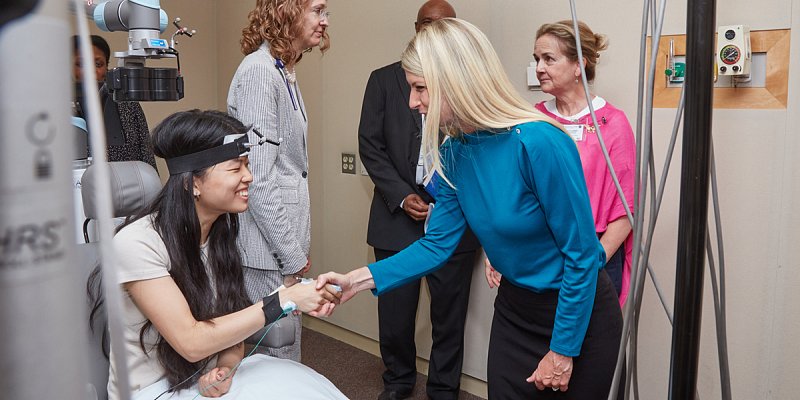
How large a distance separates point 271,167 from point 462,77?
32.9 inches

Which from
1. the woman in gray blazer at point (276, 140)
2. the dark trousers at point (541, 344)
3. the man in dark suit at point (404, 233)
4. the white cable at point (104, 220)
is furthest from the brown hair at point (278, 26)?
the white cable at point (104, 220)

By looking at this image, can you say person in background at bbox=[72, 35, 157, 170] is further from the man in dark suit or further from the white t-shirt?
the white t-shirt

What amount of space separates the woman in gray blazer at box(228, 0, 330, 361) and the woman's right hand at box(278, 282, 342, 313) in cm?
47

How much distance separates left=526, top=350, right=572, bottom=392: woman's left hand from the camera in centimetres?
164

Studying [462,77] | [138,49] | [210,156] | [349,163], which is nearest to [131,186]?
[210,156]

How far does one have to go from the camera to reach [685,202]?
2.92ft

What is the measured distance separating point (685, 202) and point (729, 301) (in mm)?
1813

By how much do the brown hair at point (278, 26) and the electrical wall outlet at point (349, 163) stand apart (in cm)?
143

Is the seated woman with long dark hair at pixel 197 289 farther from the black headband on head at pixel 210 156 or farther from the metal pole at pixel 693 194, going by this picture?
the metal pole at pixel 693 194

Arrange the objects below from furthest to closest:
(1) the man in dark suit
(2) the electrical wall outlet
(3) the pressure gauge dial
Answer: (2) the electrical wall outlet, (1) the man in dark suit, (3) the pressure gauge dial

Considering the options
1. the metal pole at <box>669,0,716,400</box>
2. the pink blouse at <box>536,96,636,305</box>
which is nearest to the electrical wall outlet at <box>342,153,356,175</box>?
the pink blouse at <box>536,96,636,305</box>

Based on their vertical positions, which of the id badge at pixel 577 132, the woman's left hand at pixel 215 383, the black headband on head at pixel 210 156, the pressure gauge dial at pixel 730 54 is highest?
the pressure gauge dial at pixel 730 54

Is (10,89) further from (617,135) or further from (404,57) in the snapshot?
(617,135)

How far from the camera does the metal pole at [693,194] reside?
0.85m
